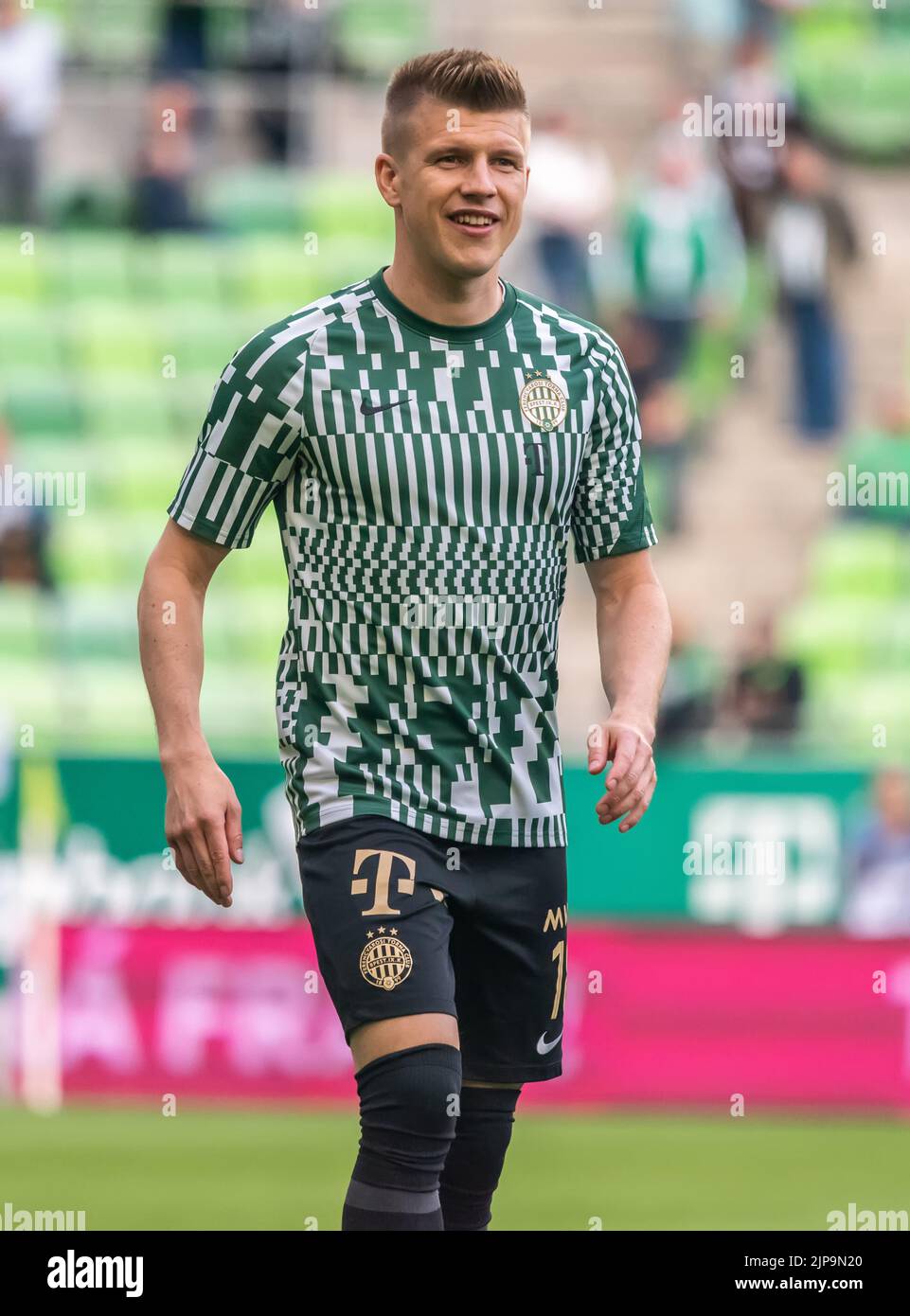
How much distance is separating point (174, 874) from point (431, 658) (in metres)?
5.54

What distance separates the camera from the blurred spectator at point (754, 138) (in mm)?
14133

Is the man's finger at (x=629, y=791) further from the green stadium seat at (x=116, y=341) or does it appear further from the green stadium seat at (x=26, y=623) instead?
the green stadium seat at (x=116, y=341)

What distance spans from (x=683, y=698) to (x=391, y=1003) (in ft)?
25.7

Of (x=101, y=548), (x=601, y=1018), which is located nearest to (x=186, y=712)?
(x=601, y=1018)

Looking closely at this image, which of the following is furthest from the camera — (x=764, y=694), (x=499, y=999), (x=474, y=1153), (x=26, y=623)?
(x=26, y=623)

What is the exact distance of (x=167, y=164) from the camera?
1439 centimetres

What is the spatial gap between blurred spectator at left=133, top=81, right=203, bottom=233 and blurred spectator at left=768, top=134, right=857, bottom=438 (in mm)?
3655

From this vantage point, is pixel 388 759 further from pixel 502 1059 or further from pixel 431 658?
pixel 502 1059

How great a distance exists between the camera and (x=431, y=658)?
173 inches

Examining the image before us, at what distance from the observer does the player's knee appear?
4.11m

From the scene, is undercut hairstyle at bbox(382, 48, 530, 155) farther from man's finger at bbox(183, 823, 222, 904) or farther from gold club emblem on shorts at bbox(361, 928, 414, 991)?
gold club emblem on shorts at bbox(361, 928, 414, 991)

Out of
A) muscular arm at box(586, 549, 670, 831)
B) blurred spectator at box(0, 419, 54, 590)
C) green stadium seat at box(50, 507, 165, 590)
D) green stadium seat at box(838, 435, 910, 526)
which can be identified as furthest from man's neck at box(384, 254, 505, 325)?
green stadium seat at box(838, 435, 910, 526)

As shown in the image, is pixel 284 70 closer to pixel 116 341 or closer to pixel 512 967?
pixel 116 341

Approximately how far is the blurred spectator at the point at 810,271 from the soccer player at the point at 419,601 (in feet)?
32.5
